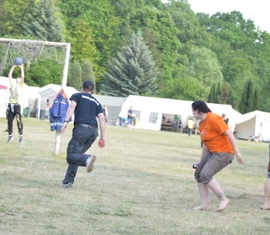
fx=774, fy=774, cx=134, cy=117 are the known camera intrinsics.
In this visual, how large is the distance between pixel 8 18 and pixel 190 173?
3024 inches

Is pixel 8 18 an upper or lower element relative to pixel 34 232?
upper

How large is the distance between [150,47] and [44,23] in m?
24.2

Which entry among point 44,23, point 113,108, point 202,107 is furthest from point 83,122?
point 44,23

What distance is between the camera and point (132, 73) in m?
94.8

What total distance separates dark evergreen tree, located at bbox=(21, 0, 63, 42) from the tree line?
0.37ft

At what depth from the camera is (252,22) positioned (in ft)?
484

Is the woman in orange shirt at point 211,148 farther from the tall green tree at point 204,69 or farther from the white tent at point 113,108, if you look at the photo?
the tall green tree at point 204,69

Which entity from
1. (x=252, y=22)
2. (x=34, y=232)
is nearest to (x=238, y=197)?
(x=34, y=232)

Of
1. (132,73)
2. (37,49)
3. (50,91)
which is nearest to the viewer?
(37,49)

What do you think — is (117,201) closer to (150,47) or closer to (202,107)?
(202,107)

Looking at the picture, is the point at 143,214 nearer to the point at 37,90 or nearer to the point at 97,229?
the point at 97,229

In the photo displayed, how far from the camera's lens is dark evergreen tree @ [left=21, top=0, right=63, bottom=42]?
8631 cm

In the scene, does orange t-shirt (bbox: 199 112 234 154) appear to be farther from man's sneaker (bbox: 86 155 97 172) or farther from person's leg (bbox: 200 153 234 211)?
man's sneaker (bbox: 86 155 97 172)

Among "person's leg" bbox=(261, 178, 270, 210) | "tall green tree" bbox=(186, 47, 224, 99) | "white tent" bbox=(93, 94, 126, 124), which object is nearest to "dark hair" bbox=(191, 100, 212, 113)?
"person's leg" bbox=(261, 178, 270, 210)
